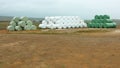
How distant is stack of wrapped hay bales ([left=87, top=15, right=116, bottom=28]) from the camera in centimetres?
4403

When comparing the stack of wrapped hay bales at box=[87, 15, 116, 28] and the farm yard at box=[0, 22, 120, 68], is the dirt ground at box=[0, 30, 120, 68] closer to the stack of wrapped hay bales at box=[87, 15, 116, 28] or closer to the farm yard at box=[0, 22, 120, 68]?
the farm yard at box=[0, 22, 120, 68]

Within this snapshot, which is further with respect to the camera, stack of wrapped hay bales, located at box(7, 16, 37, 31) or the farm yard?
stack of wrapped hay bales, located at box(7, 16, 37, 31)

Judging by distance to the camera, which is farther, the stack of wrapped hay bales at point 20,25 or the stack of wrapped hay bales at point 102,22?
the stack of wrapped hay bales at point 102,22


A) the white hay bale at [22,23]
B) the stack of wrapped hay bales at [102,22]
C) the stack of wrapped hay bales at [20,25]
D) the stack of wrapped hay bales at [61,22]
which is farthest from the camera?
the stack of wrapped hay bales at [102,22]

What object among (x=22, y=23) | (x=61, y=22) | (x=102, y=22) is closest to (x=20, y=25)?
(x=22, y=23)

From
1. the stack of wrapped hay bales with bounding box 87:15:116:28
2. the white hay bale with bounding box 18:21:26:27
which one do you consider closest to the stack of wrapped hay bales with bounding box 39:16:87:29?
the stack of wrapped hay bales with bounding box 87:15:116:28

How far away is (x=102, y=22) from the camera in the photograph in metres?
45.1

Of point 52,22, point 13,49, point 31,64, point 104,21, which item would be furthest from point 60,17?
point 31,64

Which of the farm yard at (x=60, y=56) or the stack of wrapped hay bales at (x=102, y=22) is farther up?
the stack of wrapped hay bales at (x=102, y=22)

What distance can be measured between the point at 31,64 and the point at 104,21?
33.6m

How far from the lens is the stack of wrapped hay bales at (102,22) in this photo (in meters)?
44.0

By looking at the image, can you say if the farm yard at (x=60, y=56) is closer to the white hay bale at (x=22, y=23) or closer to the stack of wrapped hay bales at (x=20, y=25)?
the white hay bale at (x=22, y=23)

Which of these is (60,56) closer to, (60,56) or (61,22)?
(60,56)

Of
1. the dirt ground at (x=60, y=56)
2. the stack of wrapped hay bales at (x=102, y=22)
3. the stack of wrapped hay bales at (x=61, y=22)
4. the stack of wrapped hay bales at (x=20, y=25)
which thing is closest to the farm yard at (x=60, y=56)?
the dirt ground at (x=60, y=56)
